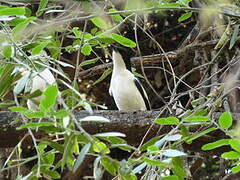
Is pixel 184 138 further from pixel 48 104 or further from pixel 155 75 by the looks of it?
pixel 155 75

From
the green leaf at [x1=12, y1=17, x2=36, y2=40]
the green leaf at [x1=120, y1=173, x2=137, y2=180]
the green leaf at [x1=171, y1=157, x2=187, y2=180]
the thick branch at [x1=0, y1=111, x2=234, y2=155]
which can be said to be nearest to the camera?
the green leaf at [x1=120, y1=173, x2=137, y2=180]

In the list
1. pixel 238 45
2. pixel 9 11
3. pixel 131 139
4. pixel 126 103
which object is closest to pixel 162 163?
pixel 9 11

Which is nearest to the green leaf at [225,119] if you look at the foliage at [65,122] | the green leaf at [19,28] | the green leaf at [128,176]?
the foliage at [65,122]

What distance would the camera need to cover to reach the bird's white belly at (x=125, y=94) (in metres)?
3.73

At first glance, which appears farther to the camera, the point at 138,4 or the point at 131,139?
the point at 131,139

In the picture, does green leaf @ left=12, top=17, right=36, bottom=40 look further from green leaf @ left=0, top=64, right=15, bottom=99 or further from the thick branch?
the thick branch

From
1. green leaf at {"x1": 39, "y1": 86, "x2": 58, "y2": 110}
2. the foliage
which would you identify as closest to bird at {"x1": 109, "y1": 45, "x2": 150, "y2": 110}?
the foliage

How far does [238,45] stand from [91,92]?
1.50m

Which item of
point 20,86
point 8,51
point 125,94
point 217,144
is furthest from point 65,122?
point 125,94

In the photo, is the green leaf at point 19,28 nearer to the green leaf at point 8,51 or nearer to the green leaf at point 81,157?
the green leaf at point 8,51

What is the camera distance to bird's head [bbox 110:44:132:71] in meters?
3.74

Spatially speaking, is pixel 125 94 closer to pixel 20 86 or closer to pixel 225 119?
pixel 225 119

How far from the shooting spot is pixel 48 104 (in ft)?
4.37

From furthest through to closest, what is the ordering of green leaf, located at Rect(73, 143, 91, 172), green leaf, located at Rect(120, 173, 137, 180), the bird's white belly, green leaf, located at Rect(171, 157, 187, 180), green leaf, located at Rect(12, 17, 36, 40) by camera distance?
the bird's white belly, green leaf, located at Rect(171, 157, 187, 180), green leaf, located at Rect(12, 17, 36, 40), green leaf, located at Rect(120, 173, 137, 180), green leaf, located at Rect(73, 143, 91, 172)
